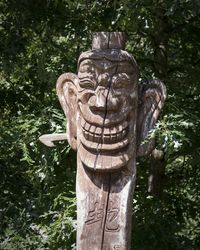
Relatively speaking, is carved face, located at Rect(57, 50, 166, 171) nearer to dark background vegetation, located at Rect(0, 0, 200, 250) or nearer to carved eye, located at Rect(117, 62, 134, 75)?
carved eye, located at Rect(117, 62, 134, 75)

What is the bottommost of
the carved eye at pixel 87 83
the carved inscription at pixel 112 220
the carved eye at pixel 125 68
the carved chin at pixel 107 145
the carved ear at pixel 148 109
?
the carved inscription at pixel 112 220

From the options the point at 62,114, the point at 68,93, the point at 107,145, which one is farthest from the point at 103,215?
Result: the point at 62,114

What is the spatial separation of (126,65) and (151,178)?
80.4 inches

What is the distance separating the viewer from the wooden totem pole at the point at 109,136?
3.39m

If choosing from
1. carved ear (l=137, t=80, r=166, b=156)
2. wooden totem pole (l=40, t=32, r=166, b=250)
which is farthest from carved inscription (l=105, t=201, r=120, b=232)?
carved ear (l=137, t=80, r=166, b=156)

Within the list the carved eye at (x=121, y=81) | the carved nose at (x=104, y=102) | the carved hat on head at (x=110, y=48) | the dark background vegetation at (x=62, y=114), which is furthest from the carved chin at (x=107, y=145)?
the dark background vegetation at (x=62, y=114)

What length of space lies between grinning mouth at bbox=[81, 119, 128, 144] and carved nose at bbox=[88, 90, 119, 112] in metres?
0.10

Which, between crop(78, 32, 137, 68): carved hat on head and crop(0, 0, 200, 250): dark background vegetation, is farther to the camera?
crop(0, 0, 200, 250): dark background vegetation

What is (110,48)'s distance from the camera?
3480mm

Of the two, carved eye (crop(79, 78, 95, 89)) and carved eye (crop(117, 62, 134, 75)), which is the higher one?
carved eye (crop(117, 62, 134, 75))

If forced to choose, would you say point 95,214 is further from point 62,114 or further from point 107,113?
point 62,114

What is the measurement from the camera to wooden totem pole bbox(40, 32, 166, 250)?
11.1 feet

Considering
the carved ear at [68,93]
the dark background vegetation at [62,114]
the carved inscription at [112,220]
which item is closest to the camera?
the carved inscription at [112,220]

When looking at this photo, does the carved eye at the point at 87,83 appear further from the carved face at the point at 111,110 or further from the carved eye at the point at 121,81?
the carved eye at the point at 121,81
